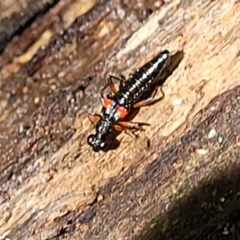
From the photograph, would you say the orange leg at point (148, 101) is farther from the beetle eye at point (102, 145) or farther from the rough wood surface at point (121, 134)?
the beetle eye at point (102, 145)

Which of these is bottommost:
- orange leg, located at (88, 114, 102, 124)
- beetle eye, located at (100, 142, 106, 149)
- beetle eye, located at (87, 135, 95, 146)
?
beetle eye, located at (100, 142, 106, 149)

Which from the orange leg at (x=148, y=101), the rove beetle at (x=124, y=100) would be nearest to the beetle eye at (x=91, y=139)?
the rove beetle at (x=124, y=100)

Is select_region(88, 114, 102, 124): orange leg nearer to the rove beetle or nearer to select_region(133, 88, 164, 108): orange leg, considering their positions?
the rove beetle

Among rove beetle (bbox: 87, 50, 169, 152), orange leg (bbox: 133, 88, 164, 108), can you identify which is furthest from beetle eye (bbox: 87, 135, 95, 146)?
orange leg (bbox: 133, 88, 164, 108)

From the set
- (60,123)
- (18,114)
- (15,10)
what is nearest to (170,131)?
(60,123)

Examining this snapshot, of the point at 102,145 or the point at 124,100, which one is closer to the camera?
the point at 102,145

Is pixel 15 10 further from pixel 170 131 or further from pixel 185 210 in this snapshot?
pixel 185 210

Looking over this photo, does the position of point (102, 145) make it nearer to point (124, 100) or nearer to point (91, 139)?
point (91, 139)

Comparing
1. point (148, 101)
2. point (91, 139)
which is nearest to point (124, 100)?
point (148, 101)
